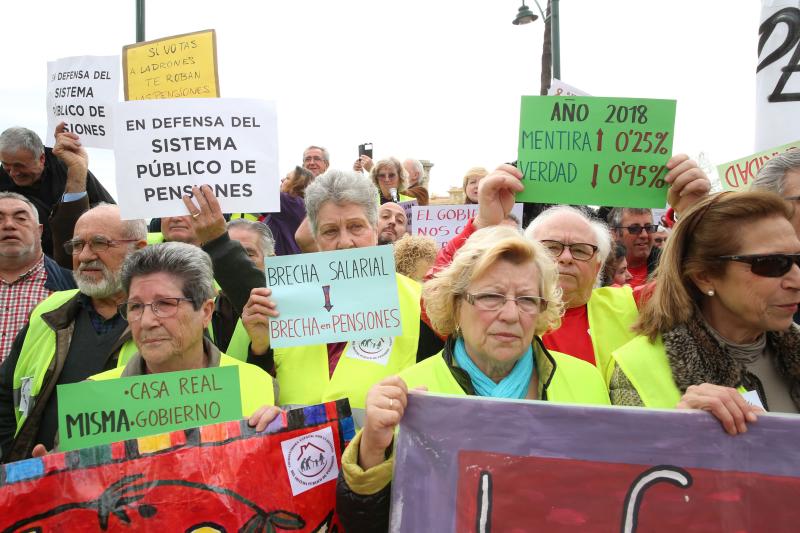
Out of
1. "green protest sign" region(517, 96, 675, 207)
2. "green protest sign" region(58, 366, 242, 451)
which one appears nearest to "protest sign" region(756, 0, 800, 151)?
"green protest sign" region(517, 96, 675, 207)

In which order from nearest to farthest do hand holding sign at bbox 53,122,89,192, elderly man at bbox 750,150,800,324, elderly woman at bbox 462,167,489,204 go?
elderly man at bbox 750,150,800,324 < hand holding sign at bbox 53,122,89,192 < elderly woman at bbox 462,167,489,204

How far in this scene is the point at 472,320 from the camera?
7.00ft

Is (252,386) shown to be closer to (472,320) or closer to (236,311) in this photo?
(236,311)

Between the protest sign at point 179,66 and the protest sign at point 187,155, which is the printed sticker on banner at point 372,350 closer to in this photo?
the protest sign at point 187,155

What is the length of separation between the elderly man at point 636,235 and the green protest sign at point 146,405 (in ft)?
11.4

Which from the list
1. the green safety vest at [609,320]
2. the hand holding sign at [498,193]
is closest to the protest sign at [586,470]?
the green safety vest at [609,320]

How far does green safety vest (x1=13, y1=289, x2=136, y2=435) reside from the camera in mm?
→ 2885

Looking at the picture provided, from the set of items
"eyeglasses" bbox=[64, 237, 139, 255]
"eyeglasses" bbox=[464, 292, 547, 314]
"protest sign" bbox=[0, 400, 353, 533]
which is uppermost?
"eyeglasses" bbox=[64, 237, 139, 255]

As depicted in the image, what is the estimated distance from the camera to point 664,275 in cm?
231

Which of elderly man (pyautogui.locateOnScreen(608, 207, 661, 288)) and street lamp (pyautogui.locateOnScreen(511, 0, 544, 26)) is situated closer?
elderly man (pyautogui.locateOnScreen(608, 207, 661, 288))

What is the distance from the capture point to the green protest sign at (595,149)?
2.64 m

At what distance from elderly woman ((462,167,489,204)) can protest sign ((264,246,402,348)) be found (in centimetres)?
397

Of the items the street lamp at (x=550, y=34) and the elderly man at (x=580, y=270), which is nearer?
the elderly man at (x=580, y=270)

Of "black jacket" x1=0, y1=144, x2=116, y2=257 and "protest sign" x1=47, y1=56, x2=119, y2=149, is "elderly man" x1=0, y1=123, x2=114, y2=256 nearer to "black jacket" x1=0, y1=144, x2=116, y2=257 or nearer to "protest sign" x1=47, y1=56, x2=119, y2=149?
"black jacket" x1=0, y1=144, x2=116, y2=257
